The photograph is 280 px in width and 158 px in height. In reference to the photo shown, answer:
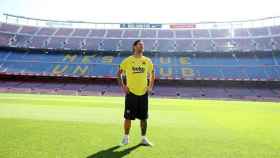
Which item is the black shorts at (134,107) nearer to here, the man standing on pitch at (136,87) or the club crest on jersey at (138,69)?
the man standing on pitch at (136,87)

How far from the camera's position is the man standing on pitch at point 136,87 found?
267 inches

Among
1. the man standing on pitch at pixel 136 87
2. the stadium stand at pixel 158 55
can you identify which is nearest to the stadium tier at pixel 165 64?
the stadium stand at pixel 158 55

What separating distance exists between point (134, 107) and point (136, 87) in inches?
17.0

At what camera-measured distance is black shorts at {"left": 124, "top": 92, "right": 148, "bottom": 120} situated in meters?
6.79

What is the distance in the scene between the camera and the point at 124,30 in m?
76.1

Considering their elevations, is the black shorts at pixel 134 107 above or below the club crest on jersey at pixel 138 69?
below

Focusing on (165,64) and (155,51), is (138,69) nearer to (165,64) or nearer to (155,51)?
(165,64)

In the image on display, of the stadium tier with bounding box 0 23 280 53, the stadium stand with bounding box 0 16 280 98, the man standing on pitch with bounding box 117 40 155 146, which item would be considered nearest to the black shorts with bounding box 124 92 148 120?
the man standing on pitch with bounding box 117 40 155 146

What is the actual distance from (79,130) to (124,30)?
2702 inches

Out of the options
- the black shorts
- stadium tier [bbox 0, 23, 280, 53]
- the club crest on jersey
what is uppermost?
stadium tier [bbox 0, 23, 280, 53]

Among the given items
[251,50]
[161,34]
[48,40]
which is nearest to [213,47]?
[251,50]

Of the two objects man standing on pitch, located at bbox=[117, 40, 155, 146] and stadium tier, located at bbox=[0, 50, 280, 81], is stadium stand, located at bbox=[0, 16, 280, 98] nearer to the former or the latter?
stadium tier, located at bbox=[0, 50, 280, 81]

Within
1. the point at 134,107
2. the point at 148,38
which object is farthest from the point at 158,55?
the point at 134,107

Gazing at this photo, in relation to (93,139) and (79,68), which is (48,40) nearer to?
(79,68)
